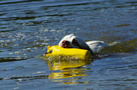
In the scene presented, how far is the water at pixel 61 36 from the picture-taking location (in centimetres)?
428

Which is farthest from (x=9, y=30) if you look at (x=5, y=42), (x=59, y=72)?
(x=59, y=72)

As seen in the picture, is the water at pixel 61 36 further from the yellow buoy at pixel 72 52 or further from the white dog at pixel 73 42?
the white dog at pixel 73 42

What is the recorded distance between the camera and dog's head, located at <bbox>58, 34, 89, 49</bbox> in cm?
611

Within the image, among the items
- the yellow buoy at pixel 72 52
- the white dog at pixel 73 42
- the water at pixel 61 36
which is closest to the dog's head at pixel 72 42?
the white dog at pixel 73 42

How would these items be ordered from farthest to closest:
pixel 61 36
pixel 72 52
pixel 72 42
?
pixel 61 36
pixel 72 42
pixel 72 52

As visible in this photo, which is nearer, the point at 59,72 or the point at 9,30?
the point at 59,72

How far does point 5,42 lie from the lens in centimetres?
867

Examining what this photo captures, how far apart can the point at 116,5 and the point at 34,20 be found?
169 inches

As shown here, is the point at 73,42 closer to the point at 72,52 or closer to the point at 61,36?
the point at 72,52

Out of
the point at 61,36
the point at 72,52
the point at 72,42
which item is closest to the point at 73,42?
the point at 72,42

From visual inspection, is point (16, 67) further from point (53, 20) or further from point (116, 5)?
point (116, 5)

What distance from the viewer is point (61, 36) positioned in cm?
912

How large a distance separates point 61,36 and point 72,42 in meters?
2.94

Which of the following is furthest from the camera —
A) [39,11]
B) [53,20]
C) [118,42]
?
[39,11]
